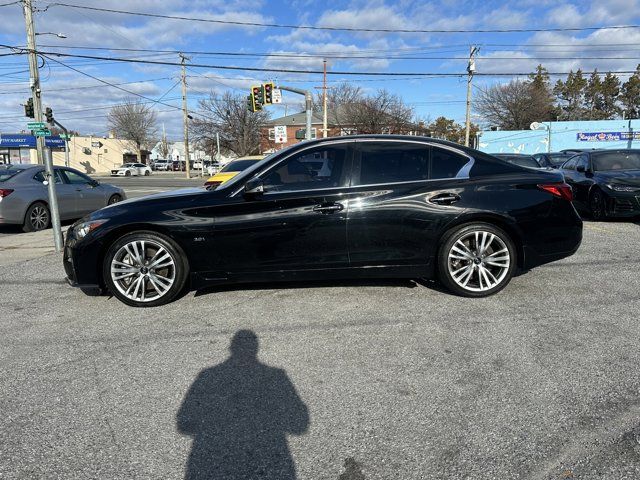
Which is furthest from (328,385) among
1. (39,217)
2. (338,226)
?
(39,217)

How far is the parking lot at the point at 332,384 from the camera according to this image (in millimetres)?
2457

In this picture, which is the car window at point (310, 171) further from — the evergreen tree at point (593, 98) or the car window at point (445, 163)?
the evergreen tree at point (593, 98)

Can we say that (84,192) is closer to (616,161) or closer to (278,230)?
(278,230)

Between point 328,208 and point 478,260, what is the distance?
1.64 metres

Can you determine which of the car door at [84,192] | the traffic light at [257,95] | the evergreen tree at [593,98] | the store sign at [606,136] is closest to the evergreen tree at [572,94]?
the evergreen tree at [593,98]

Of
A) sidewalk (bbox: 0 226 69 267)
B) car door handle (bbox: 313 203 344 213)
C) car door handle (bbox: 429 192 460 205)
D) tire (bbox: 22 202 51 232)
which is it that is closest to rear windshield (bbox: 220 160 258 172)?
tire (bbox: 22 202 51 232)

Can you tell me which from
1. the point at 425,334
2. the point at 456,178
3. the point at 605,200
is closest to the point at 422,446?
the point at 425,334

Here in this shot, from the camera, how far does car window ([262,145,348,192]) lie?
4789 millimetres

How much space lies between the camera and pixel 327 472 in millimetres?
2352

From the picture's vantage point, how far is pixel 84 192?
1137 centimetres

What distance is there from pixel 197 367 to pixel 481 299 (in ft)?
9.65

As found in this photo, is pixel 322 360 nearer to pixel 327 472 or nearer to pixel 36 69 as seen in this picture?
pixel 327 472

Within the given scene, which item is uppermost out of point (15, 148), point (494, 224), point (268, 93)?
point (268, 93)

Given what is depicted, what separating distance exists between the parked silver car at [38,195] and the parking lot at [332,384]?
5.91m
